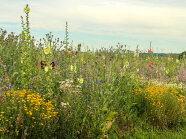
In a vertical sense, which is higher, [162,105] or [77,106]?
[77,106]

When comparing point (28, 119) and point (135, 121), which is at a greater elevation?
point (28, 119)

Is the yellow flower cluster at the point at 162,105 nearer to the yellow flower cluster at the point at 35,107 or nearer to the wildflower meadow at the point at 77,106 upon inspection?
the wildflower meadow at the point at 77,106

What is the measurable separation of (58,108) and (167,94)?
2.92 m

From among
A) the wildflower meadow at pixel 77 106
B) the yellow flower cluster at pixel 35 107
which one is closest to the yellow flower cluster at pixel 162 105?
the wildflower meadow at pixel 77 106

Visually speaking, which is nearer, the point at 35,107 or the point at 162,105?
the point at 35,107

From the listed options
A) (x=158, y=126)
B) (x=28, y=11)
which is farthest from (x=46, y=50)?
(x=158, y=126)

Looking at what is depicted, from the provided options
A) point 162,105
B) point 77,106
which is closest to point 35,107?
point 77,106

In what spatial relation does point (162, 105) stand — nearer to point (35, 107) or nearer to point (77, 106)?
point (77, 106)

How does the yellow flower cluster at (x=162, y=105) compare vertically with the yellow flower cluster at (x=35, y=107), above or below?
below

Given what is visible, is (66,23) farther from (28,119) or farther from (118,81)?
(28,119)

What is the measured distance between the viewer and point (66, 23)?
21.1 feet

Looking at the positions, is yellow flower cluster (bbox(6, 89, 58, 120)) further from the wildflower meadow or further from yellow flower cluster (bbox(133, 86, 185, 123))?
yellow flower cluster (bbox(133, 86, 185, 123))

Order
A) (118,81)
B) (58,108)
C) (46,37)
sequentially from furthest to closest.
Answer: (46,37) < (118,81) < (58,108)

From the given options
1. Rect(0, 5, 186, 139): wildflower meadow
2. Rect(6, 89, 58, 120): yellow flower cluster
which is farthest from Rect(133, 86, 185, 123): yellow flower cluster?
Rect(6, 89, 58, 120): yellow flower cluster
